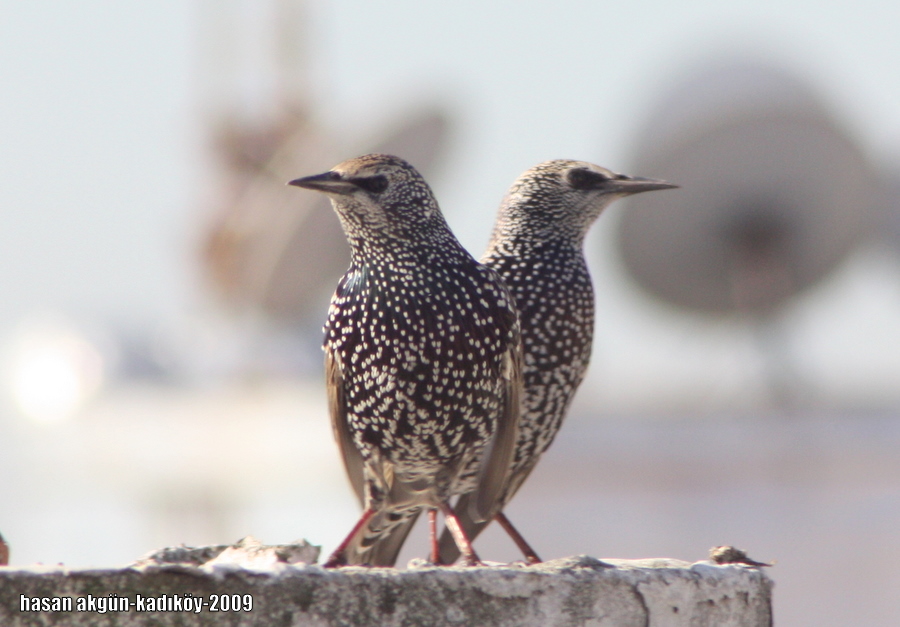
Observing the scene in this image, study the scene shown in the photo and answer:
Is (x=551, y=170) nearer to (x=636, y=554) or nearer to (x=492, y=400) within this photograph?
(x=492, y=400)

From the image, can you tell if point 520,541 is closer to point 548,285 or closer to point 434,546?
point 434,546

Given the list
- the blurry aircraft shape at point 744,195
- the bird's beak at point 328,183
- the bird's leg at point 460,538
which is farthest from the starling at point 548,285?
the blurry aircraft shape at point 744,195

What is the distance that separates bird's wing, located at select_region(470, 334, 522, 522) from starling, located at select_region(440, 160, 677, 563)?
0.17 feet

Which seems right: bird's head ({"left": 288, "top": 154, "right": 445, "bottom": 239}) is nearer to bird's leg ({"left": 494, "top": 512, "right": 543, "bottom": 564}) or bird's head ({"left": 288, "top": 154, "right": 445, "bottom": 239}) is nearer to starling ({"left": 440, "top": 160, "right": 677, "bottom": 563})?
starling ({"left": 440, "top": 160, "right": 677, "bottom": 563})

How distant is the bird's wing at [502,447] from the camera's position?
422cm

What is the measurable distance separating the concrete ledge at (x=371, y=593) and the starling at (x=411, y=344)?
0.56 m

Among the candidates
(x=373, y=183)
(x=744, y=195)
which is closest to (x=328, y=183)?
(x=373, y=183)

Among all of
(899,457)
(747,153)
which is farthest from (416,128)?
(899,457)

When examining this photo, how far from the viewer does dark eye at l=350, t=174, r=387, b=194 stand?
3.99 metres

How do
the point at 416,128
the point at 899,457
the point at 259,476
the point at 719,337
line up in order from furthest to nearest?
1. the point at 259,476
2. the point at 719,337
3. the point at 899,457
4. the point at 416,128

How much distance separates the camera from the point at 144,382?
27359mm

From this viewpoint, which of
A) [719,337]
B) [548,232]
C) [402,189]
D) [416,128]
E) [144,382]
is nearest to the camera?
[402,189]

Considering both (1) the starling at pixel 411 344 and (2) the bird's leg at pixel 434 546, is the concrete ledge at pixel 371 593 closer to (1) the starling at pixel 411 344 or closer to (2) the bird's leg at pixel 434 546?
(1) the starling at pixel 411 344

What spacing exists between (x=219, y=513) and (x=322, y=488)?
357 cm
